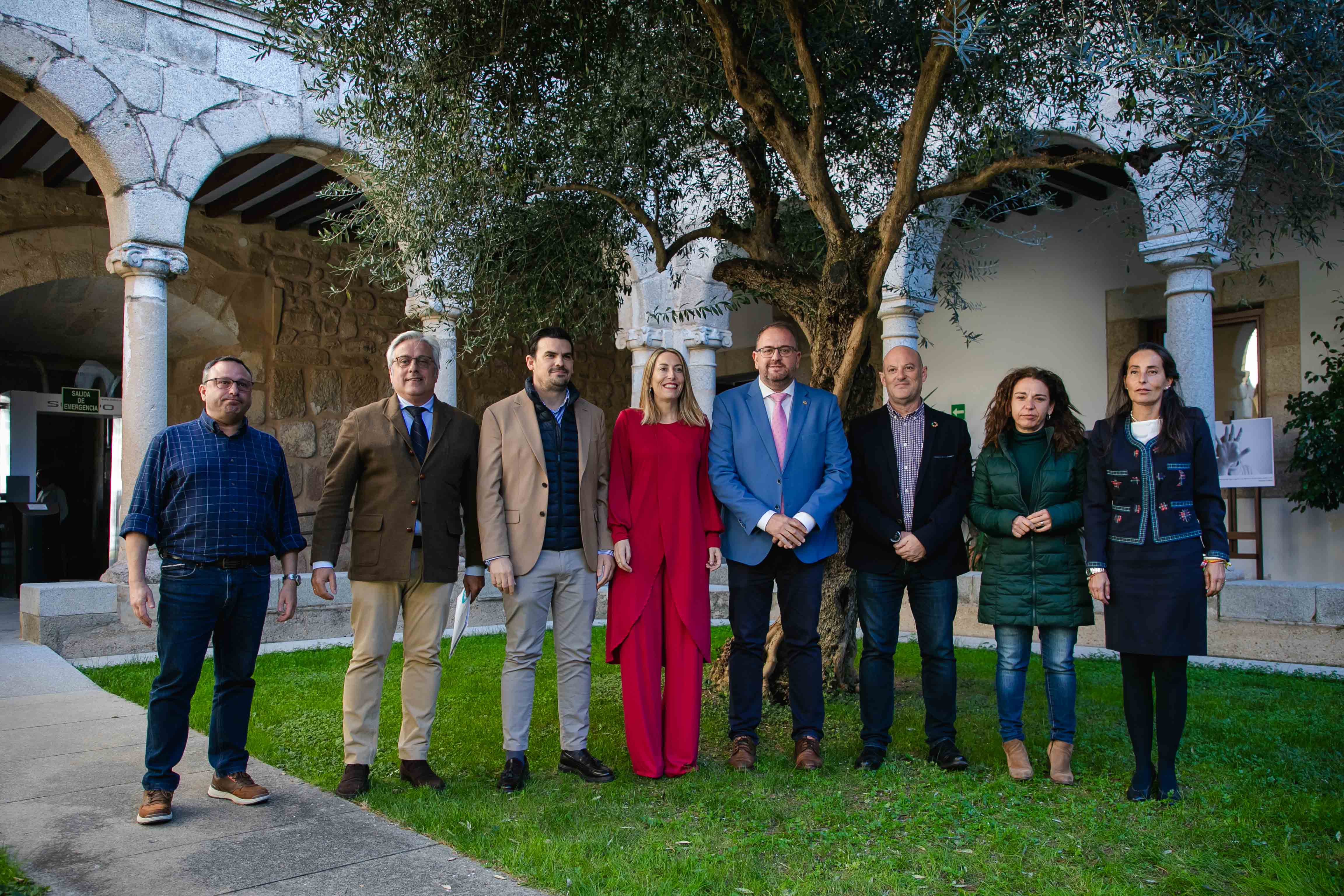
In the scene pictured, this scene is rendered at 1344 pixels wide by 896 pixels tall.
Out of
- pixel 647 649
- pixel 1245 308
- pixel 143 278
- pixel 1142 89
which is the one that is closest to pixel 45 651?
pixel 143 278

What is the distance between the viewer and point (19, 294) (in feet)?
32.3

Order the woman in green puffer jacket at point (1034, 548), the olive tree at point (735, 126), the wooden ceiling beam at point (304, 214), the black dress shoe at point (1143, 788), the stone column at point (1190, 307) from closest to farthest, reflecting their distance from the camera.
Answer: the black dress shoe at point (1143, 788)
the woman in green puffer jacket at point (1034, 548)
the olive tree at point (735, 126)
the stone column at point (1190, 307)
the wooden ceiling beam at point (304, 214)

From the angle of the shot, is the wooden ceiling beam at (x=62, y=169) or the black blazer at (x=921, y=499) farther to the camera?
the wooden ceiling beam at (x=62, y=169)

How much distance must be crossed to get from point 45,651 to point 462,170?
415 cm

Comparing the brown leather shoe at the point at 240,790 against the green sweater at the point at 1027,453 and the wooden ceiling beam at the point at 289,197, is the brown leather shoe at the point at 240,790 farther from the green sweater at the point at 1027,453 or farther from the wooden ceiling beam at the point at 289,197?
the wooden ceiling beam at the point at 289,197

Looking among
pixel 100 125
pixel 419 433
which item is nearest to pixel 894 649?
pixel 419 433

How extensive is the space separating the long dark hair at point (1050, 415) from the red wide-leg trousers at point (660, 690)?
1.38 metres

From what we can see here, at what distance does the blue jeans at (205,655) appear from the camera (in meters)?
3.19

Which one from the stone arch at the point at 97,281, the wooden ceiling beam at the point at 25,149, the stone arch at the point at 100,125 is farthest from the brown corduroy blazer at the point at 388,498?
the stone arch at the point at 97,281

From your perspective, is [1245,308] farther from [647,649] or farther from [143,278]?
[143,278]

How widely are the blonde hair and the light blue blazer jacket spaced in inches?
4.0

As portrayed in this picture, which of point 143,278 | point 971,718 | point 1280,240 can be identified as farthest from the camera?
point 1280,240

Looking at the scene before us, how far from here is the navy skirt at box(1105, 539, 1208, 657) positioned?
128 inches

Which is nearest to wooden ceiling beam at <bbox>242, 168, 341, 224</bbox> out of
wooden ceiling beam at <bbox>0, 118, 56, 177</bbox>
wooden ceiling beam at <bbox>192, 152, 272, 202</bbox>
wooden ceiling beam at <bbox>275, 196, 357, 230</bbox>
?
wooden ceiling beam at <bbox>275, 196, 357, 230</bbox>
